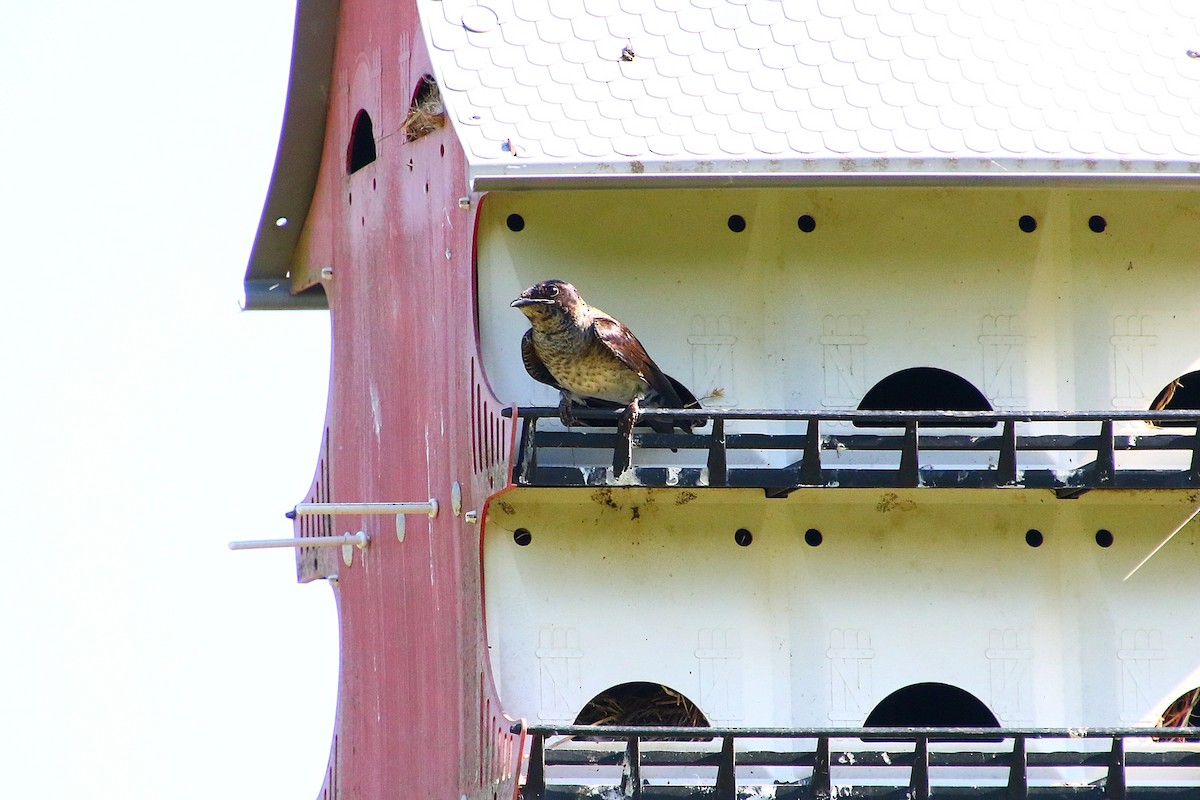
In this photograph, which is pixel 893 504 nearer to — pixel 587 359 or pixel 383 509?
pixel 587 359

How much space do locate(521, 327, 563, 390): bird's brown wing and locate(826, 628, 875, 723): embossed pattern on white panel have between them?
141cm

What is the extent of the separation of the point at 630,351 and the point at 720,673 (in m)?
1.25

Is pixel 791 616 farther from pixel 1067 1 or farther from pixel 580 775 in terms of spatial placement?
pixel 1067 1

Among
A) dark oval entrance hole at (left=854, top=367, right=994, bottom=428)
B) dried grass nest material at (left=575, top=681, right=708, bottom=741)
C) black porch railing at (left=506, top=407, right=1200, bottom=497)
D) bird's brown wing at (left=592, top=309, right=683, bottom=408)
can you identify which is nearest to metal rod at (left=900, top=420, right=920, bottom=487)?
black porch railing at (left=506, top=407, right=1200, bottom=497)

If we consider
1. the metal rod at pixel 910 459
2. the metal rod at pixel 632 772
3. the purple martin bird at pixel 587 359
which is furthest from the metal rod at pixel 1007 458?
the metal rod at pixel 632 772

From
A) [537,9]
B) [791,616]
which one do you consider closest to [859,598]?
[791,616]

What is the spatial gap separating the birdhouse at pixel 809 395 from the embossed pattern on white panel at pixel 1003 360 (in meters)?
0.01

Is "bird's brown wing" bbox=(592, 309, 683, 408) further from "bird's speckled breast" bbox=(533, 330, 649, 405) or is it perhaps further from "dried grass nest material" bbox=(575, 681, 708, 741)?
"dried grass nest material" bbox=(575, 681, 708, 741)

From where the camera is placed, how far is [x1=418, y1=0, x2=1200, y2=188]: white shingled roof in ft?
28.4

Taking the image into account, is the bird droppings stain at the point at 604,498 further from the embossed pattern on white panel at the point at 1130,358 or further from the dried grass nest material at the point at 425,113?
the embossed pattern on white panel at the point at 1130,358

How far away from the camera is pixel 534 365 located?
9.30 m

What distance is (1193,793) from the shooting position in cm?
895

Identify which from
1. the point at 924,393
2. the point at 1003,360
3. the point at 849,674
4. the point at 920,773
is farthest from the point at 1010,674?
the point at 924,393

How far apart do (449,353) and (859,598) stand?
1.82 m
